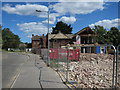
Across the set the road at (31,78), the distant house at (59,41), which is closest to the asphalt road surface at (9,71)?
the road at (31,78)


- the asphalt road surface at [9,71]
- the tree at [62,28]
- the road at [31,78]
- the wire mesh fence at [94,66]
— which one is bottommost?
the asphalt road surface at [9,71]

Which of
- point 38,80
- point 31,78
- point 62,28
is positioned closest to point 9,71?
point 31,78

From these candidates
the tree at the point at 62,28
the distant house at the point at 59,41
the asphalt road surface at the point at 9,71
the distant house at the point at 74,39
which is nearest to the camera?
the asphalt road surface at the point at 9,71

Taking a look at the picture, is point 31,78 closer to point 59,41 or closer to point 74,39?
point 74,39

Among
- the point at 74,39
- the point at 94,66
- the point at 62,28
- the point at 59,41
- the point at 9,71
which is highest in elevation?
the point at 62,28

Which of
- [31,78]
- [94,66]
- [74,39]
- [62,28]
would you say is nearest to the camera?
[94,66]

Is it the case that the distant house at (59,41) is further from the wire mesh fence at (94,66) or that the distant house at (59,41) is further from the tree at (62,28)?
the wire mesh fence at (94,66)

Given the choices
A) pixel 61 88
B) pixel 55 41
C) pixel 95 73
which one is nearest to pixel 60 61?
pixel 95 73

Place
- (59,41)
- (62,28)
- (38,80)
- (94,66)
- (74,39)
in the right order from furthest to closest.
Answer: (62,28)
(59,41)
(74,39)
(38,80)
(94,66)

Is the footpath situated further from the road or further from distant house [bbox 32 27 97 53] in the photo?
distant house [bbox 32 27 97 53]

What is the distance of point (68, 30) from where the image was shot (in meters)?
76.7

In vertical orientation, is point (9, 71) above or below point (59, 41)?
below

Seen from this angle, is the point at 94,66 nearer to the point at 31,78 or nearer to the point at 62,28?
the point at 31,78

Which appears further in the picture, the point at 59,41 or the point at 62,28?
the point at 62,28
